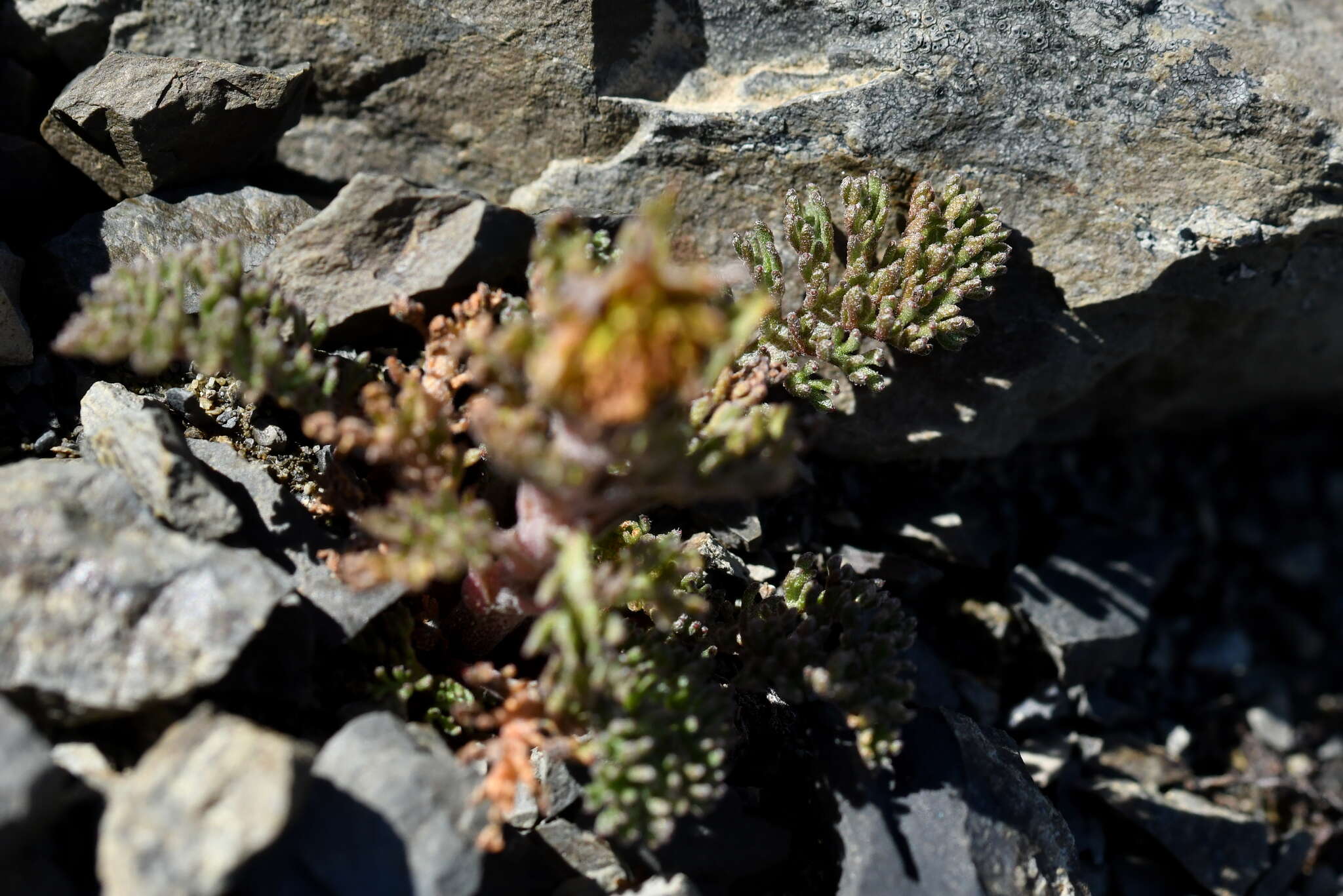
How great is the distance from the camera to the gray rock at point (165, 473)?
4.11m

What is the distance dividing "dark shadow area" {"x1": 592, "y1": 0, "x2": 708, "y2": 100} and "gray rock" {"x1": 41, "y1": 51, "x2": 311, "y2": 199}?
1.62m

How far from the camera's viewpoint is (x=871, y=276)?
5285 mm

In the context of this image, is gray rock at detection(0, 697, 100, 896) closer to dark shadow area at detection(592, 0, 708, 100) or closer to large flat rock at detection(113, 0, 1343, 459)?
large flat rock at detection(113, 0, 1343, 459)

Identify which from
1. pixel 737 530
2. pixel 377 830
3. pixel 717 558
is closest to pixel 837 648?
pixel 717 558

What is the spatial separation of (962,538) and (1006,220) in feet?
6.59

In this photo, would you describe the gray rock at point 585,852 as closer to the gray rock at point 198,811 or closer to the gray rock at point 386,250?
the gray rock at point 198,811

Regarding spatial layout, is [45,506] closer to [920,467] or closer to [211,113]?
[211,113]

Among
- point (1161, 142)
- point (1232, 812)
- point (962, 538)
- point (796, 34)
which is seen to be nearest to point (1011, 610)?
point (962, 538)

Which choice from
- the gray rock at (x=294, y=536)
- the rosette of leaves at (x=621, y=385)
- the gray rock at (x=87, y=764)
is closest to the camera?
the rosette of leaves at (x=621, y=385)

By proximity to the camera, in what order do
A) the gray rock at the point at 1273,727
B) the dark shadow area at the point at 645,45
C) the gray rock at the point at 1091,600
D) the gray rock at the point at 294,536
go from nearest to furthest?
the gray rock at the point at 294,536
the dark shadow area at the point at 645,45
the gray rock at the point at 1091,600
the gray rock at the point at 1273,727

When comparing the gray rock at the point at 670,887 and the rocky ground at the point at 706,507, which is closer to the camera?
the rocky ground at the point at 706,507

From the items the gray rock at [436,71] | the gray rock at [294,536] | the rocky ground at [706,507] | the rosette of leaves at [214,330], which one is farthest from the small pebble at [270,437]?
the gray rock at [436,71]

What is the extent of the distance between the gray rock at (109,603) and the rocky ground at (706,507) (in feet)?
0.04

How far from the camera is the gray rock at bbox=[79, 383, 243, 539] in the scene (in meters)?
4.11
